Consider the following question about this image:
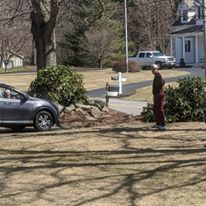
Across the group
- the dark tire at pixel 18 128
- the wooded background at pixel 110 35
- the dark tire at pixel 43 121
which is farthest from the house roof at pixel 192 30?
the dark tire at pixel 18 128

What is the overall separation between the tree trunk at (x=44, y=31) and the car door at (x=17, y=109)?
4490mm

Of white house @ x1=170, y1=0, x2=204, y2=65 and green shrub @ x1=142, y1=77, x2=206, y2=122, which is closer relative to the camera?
green shrub @ x1=142, y1=77, x2=206, y2=122

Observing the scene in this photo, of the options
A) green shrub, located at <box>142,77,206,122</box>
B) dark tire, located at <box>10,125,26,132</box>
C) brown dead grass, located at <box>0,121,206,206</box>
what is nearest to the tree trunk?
dark tire, located at <box>10,125,26,132</box>

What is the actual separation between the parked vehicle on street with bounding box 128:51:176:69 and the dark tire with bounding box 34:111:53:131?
4461cm

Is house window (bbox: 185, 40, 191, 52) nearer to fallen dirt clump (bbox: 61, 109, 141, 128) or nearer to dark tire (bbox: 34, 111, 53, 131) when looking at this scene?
fallen dirt clump (bbox: 61, 109, 141, 128)

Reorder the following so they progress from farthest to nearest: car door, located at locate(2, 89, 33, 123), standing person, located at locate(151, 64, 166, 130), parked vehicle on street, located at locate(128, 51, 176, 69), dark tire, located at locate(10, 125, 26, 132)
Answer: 1. parked vehicle on street, located at locate(128, 51, 176, 69)
2. dark tire, located at locate(10, 125, 26, 132)
3. car door, located at locate(2, 89, 33, 123)
4. standing person, located at locate(151, 64, 166, 130)

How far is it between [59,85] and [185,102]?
17.8 feet

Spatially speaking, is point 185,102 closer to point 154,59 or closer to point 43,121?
point 43,121

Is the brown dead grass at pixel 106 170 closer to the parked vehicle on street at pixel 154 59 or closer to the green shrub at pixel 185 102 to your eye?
the green shrub at pixel 185 102

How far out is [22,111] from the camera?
17.2 metres

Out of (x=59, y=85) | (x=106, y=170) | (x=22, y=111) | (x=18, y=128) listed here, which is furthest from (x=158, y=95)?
(x=59, y=85)

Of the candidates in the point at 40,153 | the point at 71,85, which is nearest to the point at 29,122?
the point at 71,85

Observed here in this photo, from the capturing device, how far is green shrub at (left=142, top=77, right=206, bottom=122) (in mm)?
17078

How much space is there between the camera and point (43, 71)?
21.2 metres
